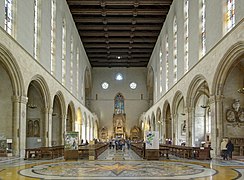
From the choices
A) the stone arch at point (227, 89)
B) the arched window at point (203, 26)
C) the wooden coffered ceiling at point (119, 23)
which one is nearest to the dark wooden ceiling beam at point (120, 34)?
the wooden coffered ceiling at point (119, 23)

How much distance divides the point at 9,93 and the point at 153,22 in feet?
65.1

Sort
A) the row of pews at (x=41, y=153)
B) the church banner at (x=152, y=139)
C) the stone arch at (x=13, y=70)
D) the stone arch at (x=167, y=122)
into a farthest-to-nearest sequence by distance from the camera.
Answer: the stone arch at (x=167, y=122) < the row of pews at (x=41, y=153) < the church banner at (x=152, y=139) < the stone arch at (x=13, y=70)

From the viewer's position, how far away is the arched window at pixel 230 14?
17.8 metres

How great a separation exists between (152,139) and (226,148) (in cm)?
372

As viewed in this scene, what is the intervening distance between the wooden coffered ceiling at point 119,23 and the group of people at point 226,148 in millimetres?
16384

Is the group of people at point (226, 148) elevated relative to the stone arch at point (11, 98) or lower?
lower

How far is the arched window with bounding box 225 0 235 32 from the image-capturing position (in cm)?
1777

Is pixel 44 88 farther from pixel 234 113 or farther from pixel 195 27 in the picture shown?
pixel 234 113

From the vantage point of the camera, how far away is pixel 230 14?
18.1m

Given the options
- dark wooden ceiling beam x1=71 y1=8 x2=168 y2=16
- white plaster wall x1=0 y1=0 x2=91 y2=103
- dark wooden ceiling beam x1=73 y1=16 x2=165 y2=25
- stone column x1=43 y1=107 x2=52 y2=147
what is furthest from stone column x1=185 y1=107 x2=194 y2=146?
dark wooden ceiling beam x1=73 y1=16 x2=165 y2=25

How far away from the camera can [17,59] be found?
19141mm

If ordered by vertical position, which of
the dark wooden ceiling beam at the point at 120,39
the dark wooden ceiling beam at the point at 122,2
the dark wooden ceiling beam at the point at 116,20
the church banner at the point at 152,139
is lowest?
the church banner at the point at 152,139

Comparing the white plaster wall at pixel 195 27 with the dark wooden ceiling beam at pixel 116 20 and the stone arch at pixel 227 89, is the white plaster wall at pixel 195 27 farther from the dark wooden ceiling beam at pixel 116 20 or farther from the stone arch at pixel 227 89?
the stone arch at pixel 227 89

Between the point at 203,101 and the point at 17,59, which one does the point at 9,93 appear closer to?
the point at 17,59
